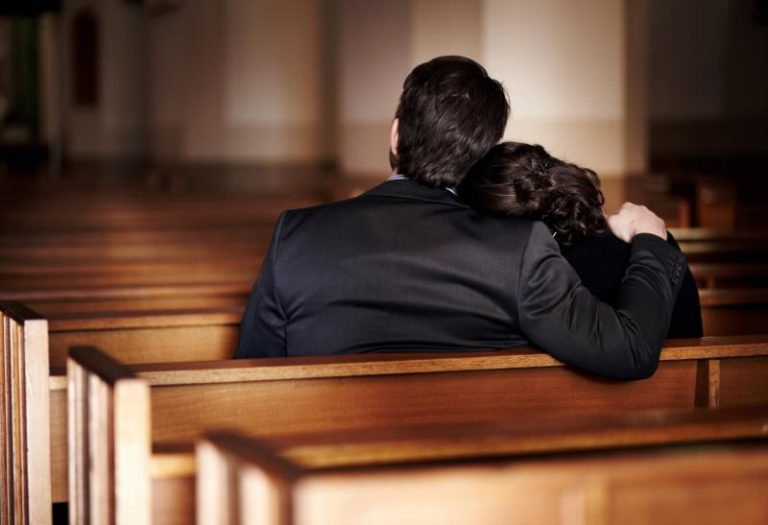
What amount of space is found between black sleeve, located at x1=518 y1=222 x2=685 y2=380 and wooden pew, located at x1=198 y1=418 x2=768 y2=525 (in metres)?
0.86

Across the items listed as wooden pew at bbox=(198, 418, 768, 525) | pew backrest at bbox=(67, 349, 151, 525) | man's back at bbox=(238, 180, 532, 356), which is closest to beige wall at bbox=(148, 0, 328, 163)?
man's back at bbox=(238, 180, 532, 356)

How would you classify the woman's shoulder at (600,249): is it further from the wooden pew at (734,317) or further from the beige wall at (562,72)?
the beige wall at (562,72)

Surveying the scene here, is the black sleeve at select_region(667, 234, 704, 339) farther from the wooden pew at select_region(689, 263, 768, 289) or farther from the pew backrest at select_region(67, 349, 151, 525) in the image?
the wooden pew at select_region(689, 263, 768, 289)

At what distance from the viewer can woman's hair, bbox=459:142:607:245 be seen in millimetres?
2299

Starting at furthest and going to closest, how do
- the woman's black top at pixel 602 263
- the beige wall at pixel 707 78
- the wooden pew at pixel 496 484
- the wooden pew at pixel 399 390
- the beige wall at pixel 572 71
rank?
the beige wall at pixel 707 78, the beige wall at pixel 572 71, the woman's black top at pixel 602 263, the wooden pew at pixel 399 390, the wooden pew at pixel 496 484

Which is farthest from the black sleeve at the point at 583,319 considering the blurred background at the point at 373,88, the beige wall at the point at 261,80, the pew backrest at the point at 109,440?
the beige wall at the point at 261,80

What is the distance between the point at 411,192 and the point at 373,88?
5190 mm

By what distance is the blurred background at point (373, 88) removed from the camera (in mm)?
6262

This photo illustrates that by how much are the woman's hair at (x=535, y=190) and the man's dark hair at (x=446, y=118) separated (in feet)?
0.13

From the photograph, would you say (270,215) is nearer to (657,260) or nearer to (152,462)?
(657,260)

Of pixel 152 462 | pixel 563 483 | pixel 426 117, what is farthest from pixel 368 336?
pixel 563 483

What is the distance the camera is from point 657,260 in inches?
90.7

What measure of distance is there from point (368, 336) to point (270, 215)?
5.09 m

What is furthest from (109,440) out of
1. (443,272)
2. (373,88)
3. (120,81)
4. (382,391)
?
(120,81)
